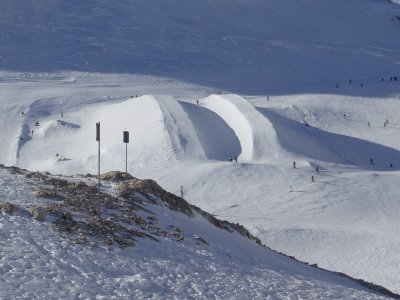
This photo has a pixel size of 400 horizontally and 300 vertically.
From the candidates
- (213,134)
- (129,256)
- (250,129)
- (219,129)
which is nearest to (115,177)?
(129,256)

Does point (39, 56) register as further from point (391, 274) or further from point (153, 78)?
point (391, 274)

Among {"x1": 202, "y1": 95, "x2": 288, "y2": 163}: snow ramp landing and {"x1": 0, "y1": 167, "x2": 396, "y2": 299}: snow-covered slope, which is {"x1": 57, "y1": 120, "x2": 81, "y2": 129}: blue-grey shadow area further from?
{"x1": 0, "y1": 167, "x2": 396, "y2": 299}: snow-covered slope

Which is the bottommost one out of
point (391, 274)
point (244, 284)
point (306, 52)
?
point (391, 274)

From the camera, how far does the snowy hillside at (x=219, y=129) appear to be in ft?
35.8

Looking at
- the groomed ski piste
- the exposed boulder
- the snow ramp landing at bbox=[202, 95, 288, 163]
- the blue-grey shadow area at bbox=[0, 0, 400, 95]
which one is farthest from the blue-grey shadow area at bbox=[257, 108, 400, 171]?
the exposed boulder

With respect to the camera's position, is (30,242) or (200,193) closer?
(30,242)

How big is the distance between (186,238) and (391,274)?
10.0m

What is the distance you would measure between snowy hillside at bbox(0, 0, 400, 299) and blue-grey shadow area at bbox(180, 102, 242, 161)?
0.15m

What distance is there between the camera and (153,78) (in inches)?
2685

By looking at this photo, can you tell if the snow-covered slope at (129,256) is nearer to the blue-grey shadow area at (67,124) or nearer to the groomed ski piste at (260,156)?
the groomed ski piste at (260,156)

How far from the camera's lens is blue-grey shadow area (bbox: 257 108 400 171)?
3972 centimetres

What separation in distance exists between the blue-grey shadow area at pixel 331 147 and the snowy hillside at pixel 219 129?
0.14 metres

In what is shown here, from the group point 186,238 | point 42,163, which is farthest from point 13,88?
point 186,238

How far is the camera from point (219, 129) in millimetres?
41781
